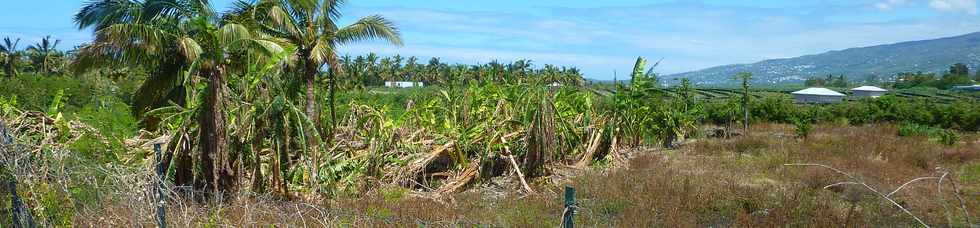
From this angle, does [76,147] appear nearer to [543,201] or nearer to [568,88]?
[543,201]

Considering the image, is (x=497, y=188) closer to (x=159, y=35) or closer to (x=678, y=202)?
(x=678, y=202)

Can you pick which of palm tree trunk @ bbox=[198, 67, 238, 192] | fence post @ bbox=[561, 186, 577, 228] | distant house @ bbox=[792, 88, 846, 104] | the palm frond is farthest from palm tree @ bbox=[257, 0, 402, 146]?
distant house @ bbox=[792, 88, 846, 104]

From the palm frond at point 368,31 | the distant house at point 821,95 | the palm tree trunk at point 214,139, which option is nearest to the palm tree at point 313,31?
the palm frond at point 368,31

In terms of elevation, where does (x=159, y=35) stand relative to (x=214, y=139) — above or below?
above

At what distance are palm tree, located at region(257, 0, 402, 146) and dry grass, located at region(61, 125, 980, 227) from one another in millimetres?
4075

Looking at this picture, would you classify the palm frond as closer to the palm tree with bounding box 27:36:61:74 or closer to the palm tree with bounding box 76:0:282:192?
the palm tree with bounding box 76:0:282:192

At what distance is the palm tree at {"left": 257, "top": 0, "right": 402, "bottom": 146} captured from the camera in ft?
42.9

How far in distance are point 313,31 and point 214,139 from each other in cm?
593

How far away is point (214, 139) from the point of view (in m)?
7.92

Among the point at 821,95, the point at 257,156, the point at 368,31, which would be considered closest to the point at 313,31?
the point at 368,31

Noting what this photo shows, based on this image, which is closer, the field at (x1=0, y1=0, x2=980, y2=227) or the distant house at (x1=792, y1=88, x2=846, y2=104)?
the field at (x1=0, y1=0, x2=980, y2=227)

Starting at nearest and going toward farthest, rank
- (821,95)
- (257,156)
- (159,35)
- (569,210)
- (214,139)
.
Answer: (569,210) < (214,139) < (257,156) < (159,35) < (821,95)

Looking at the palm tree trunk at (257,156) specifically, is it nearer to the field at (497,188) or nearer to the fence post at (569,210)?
the field at (497,188)

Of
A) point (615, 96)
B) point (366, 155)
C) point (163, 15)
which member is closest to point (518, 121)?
point (366, 155)
